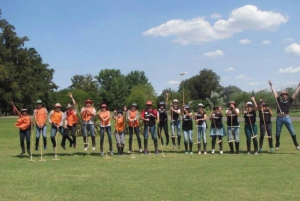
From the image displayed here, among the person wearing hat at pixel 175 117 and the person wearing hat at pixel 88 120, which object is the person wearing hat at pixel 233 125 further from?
the person wearing hat at pixel 88 120

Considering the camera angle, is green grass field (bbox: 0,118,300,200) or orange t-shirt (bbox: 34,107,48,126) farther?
orange t-shirt (bbox: 34,107,48,126)

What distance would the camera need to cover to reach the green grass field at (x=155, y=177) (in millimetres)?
8383

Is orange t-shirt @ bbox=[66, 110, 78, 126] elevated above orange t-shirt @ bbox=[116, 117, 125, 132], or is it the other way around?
orange t-shirt @ bbox=[66, 110, 78, 126]

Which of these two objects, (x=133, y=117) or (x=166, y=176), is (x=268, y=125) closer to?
(x=133, y=117)

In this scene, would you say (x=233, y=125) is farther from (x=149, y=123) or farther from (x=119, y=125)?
(x=119, y=125)

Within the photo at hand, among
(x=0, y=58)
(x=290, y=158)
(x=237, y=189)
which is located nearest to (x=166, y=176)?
(x=237, y=189)

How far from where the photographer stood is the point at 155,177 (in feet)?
33.8

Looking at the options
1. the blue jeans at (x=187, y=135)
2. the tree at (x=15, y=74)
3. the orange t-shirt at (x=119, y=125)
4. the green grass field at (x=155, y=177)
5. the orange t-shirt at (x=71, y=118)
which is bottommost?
the green grass field at (x=155, y=177)

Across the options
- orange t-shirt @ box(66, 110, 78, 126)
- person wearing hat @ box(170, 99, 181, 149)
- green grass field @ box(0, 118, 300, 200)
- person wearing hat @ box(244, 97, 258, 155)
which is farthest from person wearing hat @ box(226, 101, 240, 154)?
orange t-shirt @ box(66, 110, 78, 126)

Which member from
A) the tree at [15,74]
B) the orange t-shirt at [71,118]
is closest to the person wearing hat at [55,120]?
the orange t-shirt at [71,118]

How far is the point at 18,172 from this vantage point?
1148 centimetres

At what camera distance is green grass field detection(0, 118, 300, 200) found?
8383mm

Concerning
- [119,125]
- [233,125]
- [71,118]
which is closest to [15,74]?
[71,118]

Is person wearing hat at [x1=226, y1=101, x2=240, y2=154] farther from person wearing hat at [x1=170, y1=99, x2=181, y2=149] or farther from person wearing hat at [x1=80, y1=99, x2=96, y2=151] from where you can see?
person wearing hat at [x1=80, y1=99, x2=96, y2=151]
